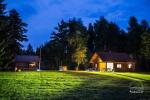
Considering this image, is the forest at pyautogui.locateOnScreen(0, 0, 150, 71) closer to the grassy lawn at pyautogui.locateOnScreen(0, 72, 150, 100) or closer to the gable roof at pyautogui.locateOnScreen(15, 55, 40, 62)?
the gable roof at pyautogui.locateOnScreen(15, 55, 40, 62)

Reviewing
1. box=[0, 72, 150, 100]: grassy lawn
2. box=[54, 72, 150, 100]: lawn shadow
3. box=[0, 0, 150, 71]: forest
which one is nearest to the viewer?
box=[54, 72, 150, 100]: lawn shadow

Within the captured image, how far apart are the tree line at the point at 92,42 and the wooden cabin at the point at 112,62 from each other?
3666 millimetres

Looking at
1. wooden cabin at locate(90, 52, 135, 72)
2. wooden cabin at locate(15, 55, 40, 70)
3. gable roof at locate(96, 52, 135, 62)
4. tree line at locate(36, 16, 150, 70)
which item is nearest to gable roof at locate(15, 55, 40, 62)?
wooden cabin at locate(15, 55, 40, 70)

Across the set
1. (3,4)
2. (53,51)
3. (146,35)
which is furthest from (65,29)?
(3,4)

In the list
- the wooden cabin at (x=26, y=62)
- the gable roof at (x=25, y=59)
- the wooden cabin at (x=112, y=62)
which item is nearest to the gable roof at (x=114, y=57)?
the wooden cabin at (x=112, y=62)

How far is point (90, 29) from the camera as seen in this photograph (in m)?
128

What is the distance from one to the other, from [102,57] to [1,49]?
1475 inches

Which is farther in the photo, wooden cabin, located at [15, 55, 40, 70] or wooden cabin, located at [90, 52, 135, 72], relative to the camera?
wooden cabin, located at [15, 55, 40, 70]

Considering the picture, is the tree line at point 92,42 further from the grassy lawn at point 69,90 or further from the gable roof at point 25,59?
the grassy lawn at point 69,90

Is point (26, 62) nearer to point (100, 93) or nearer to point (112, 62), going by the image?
point (112, 62)

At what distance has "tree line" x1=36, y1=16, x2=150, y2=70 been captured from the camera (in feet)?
309

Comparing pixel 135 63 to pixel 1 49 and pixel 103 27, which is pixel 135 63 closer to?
pixel 103 27

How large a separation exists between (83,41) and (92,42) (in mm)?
29128

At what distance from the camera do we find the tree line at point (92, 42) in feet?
309
